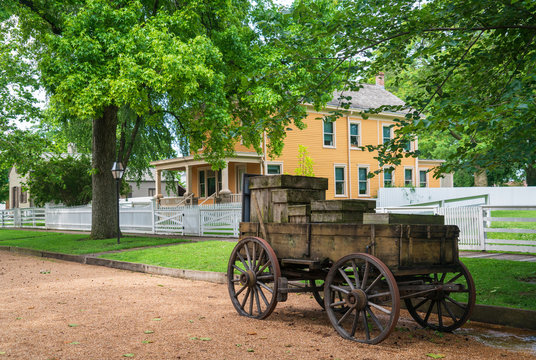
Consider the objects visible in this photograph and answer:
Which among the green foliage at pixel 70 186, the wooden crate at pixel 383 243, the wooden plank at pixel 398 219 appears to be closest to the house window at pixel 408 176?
the green foliage at pixel 70 186

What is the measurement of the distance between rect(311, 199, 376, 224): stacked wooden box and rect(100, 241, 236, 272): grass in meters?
5.48

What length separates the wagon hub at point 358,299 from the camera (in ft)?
17.8

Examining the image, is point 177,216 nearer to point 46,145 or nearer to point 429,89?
point 46,145

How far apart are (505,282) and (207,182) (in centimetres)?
2707

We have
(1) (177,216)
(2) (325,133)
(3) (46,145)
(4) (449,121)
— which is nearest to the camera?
(4) (449,121)

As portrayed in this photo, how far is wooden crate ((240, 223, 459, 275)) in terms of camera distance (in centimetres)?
542

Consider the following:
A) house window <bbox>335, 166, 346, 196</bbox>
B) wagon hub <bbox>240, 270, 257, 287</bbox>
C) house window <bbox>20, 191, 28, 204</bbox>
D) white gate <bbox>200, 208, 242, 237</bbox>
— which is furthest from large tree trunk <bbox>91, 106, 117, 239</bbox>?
house window <bbox>20, 191, 28, 204</bbox>

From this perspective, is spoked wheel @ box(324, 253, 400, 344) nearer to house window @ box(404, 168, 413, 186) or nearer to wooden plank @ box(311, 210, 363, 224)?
wooden plank @ box(311, 210, 363, 224)

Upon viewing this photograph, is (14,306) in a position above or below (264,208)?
below

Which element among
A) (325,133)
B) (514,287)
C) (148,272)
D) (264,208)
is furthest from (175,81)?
(325,133)

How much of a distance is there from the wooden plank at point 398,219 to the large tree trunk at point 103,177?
17198 mm

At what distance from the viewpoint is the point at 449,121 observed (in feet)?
19.7

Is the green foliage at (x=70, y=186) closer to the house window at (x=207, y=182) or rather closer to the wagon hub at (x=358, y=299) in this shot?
the house window at (x=207, y=182)

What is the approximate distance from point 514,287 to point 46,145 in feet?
66.1
